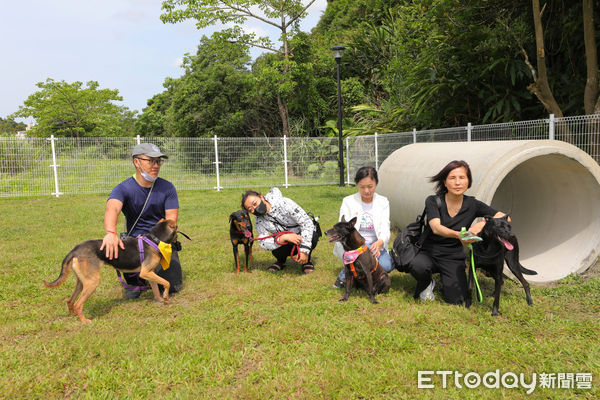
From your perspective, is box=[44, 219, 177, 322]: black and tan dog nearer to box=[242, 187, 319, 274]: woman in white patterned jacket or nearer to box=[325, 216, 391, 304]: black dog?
box=[242, 187, 319, 274]: woman in white patterned jacket

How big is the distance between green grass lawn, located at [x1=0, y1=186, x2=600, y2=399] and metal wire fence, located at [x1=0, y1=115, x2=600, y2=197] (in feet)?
22.8

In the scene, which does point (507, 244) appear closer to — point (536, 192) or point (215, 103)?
point (536, 192)

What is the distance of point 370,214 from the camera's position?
441 centimetres

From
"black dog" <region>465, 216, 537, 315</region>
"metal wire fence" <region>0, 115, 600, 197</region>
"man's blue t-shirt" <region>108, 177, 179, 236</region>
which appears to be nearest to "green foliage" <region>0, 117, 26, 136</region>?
"metal wire fence" <region>0, 115, 600, 197</region>

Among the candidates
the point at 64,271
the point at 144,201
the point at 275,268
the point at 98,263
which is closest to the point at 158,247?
the point at 98,263

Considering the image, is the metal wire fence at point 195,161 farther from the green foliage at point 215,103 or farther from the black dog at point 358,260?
the green foliage at point 215,103

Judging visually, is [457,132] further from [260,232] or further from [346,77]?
[346,77]

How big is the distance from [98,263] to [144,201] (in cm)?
88

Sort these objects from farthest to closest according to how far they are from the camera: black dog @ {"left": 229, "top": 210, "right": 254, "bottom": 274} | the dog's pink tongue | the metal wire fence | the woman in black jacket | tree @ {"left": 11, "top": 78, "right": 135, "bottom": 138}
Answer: tree @ {"left": 11, "top": 78, "right": 135, "bottom": 138}
the metal wire fence
black dog @ {"left": 229, "top": 210, "right": 254, "bottom": 274}
the woman in black jacket
the dog's pink tongue

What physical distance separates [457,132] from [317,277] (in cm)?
604

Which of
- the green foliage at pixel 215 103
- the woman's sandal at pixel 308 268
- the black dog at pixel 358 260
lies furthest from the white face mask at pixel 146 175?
the green foliage at pixel 215 103

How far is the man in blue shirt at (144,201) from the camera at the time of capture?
13.9 feet

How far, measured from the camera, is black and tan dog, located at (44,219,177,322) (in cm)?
365

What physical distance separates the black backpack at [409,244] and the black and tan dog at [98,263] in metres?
2.35
